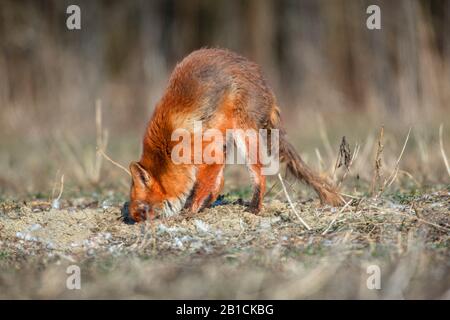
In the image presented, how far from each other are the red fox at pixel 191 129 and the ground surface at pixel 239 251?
0.26 meters

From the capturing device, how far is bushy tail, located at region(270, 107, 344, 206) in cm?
705

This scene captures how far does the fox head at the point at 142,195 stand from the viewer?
6711 mm

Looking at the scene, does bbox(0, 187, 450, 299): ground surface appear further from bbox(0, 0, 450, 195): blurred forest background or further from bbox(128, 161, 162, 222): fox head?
bbox(0, 0, 450, 195): blurred forest background

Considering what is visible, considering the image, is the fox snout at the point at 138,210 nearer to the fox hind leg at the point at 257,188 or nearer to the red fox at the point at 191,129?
the red fox at the point at 191,129

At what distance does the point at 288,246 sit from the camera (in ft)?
18.9

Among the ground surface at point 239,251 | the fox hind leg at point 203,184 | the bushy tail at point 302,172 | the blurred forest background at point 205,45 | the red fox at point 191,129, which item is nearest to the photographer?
the ground surface at point 239,251

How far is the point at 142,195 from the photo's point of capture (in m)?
6.78

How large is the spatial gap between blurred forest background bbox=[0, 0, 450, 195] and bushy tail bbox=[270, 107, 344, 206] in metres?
4.99

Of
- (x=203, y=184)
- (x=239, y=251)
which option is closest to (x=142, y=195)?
(x=203, y=184)

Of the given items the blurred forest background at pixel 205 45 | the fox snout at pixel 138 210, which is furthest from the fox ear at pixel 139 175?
the blurred forest background at pixel 205 45

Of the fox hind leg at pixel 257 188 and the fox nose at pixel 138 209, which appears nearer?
the fox nose at pixel 138 209

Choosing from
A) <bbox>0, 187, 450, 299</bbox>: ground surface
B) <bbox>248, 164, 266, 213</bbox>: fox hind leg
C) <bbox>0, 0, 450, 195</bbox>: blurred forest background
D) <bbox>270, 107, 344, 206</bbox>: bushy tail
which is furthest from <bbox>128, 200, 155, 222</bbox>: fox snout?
<bbox>0, 0, 450, 195</bbox>: blurred forest background
